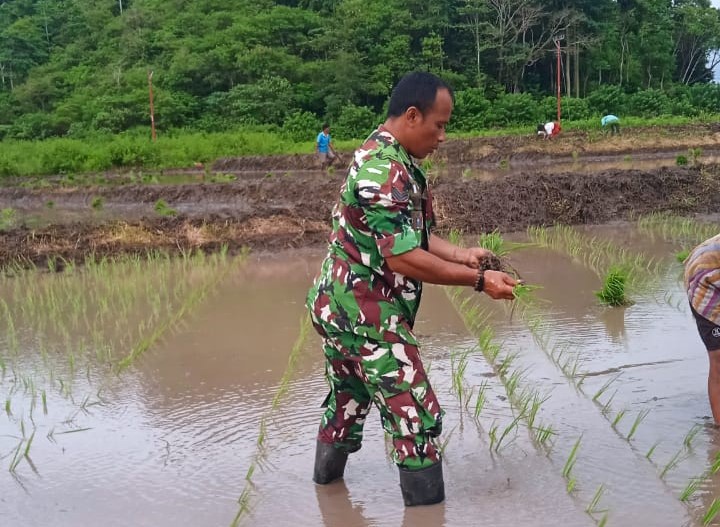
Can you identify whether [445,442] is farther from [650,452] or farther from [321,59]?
[321,59]

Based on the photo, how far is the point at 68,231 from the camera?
26.7 ft

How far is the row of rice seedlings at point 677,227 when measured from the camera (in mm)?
7727

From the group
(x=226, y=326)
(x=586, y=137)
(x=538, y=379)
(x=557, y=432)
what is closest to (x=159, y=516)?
(x=557, y=432)

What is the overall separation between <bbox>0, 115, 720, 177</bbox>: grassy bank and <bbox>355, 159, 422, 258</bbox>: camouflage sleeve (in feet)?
61.1

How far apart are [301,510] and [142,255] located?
539cm

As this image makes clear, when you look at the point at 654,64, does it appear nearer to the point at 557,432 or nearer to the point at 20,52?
the point at 20,52

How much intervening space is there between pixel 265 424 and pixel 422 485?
111 centimetres

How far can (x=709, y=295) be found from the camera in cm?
306

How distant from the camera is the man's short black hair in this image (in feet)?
7.82

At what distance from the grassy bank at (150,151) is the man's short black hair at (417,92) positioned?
60.9 feet

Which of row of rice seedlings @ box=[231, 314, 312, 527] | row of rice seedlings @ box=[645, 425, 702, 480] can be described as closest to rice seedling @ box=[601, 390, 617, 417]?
row of rice seedlings @ box=[645, 425, 702, 480]

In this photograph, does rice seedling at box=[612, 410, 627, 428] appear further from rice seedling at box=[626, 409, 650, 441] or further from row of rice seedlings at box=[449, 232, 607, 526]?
row of rice seedlings at box=[449, 232, 607, 526]

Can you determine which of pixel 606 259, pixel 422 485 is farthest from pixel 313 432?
pixel 606 259

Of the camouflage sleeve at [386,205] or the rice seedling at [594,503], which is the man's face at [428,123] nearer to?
the camouflage sleeve at [386,205]
